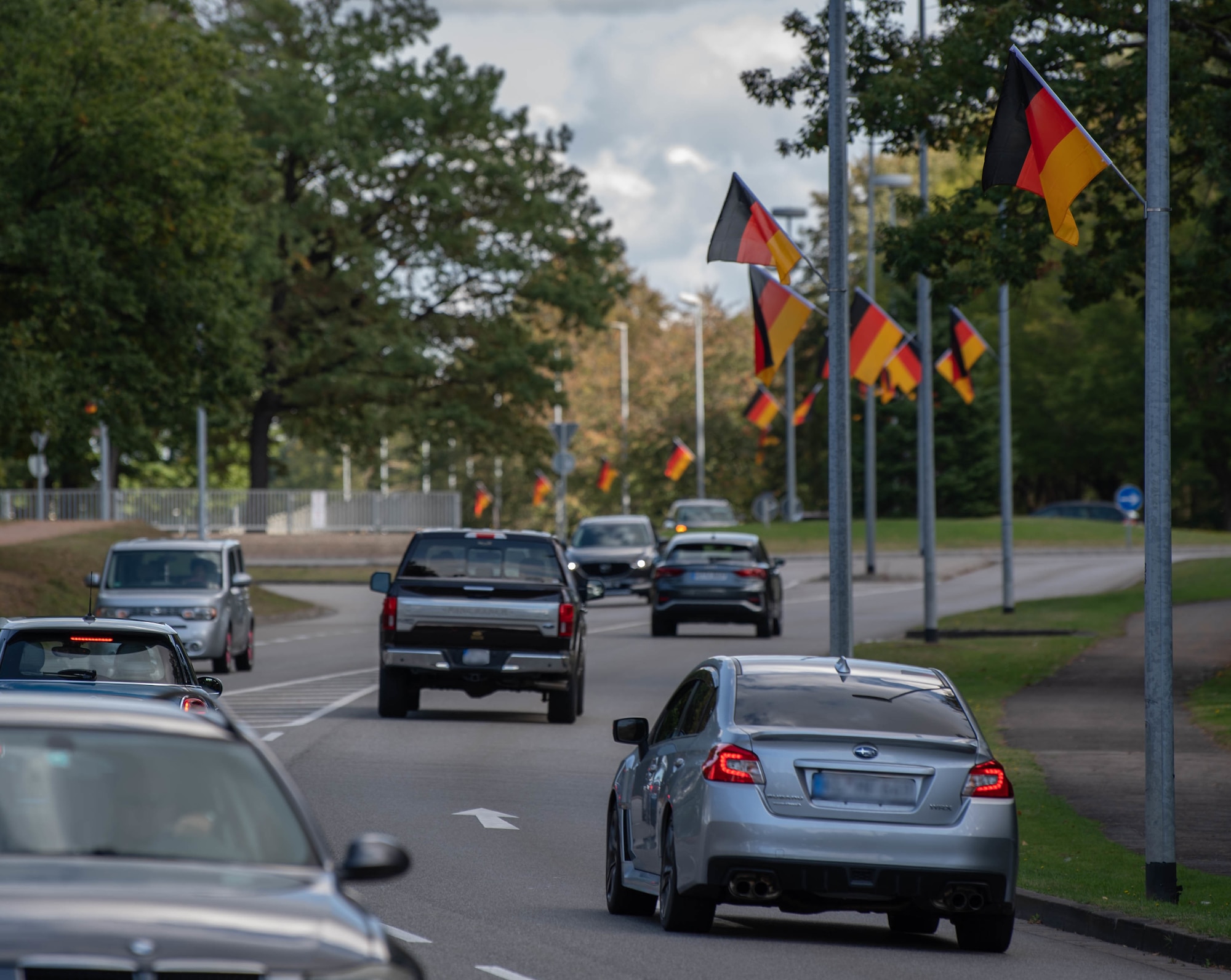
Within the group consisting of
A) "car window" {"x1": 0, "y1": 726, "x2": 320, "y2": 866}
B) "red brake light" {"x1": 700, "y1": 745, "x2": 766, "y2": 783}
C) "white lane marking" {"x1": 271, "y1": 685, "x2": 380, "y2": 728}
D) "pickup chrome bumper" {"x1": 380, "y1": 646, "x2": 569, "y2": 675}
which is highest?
"car window" {"x1": 0, "y1": 726, "x2": 320, "y2": 866}

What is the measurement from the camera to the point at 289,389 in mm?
60844

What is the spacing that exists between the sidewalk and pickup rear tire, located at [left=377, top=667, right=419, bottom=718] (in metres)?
6.09

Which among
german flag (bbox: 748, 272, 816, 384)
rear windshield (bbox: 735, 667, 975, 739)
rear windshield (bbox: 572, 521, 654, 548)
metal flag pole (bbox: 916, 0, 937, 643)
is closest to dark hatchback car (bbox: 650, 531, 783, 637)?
metal flag pole (bbox: 916, 0, 937, 643)

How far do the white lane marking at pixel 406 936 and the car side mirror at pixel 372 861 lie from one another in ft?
13.4

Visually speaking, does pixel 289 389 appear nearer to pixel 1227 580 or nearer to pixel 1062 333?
pixel 1227 580

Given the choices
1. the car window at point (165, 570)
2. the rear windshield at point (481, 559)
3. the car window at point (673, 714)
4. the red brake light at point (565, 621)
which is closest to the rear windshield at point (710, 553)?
the car window at point (165, 570)

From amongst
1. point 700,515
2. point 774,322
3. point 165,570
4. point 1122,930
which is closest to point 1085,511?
point 700,515

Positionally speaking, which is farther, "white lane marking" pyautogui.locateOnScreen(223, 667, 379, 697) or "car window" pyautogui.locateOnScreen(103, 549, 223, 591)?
"car window" pyautogui.locateOnScreen(103, 549, 223, 591)

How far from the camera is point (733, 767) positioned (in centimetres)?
992

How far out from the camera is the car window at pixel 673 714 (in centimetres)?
1118

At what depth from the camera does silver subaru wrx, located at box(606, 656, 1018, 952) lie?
976cm

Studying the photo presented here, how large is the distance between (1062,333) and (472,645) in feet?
237

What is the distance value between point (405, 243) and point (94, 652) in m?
49.1

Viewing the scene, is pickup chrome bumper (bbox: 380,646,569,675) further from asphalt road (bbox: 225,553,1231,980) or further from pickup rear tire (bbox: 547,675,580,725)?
asphalt road (bbox: 225,553,1231,980)
